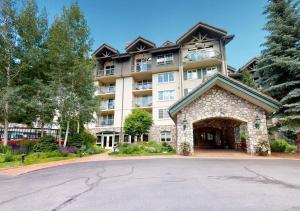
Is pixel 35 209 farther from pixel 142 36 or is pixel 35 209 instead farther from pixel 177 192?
pixel 142 36

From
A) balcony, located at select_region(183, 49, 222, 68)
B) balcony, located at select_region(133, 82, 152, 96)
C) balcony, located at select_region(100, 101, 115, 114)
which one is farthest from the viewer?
balcony, located at select_region(100, 101, 115, 114)

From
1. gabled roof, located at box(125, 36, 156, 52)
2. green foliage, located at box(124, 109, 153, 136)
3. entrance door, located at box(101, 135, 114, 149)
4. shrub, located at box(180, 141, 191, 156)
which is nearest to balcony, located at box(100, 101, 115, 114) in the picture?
entrance door, located at box(101, 135, 114, 149)

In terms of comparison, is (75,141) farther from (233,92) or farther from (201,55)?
(201,55)

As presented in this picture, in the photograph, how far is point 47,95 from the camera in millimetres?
17438

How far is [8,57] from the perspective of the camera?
1700 cm

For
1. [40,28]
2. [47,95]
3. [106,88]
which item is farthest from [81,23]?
[106,88]

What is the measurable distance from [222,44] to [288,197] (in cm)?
2665

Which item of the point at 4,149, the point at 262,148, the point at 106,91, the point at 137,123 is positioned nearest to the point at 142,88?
the point at 106,91

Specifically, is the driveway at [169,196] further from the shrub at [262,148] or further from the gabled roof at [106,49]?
the gabled roof at [106,49]

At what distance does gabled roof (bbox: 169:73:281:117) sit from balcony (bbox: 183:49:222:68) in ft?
44.0

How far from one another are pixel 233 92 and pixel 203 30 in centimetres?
1739

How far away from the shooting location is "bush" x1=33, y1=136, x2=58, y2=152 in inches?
640

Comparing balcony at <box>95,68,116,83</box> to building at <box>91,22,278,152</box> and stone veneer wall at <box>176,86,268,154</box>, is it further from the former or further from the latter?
stone veneer wall at <box>176,86,268,154</box>

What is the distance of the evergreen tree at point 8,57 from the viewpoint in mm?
16141
